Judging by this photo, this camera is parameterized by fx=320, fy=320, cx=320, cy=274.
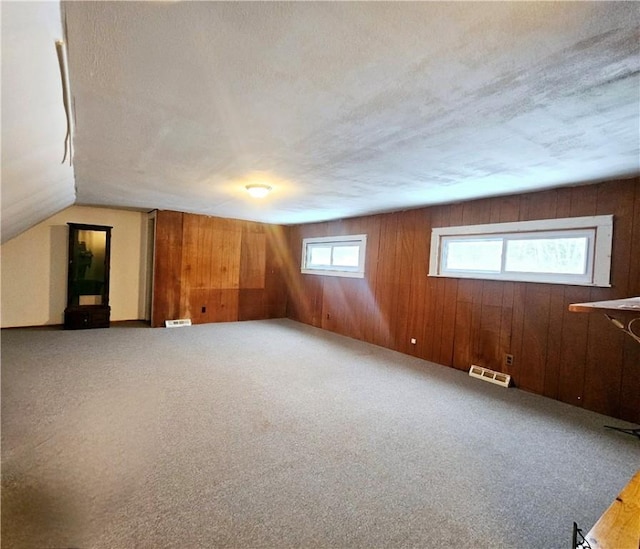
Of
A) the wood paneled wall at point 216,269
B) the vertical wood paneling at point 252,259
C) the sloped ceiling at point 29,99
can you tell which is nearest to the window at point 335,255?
the wood paneled wall at point 216,269

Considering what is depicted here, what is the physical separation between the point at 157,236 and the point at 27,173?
3.58 metres

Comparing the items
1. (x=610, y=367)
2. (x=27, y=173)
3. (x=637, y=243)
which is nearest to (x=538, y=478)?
(x=610, y=367)

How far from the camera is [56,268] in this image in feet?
18.2

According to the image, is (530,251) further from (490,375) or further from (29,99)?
(29,99)

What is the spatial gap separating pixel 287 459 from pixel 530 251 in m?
3.31

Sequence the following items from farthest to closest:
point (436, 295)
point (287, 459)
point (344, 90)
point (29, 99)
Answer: point (436, 295) < point (287, 459) < point (344, 90) < point (29, 99)

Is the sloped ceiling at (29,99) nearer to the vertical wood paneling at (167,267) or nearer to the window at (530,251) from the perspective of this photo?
the vertical wood paneling at (167,267)

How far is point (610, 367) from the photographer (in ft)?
9.65

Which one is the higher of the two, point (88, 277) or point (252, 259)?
point (252, 259)

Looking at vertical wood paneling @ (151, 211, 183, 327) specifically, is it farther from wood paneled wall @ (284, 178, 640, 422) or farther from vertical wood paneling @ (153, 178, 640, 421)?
wood paneled wall @ (284, 178, 640, 422)

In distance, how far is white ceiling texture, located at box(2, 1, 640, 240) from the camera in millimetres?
1164

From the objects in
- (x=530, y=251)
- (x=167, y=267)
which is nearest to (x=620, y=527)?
(x=530, y=251)

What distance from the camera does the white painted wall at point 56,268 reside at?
5242 mm

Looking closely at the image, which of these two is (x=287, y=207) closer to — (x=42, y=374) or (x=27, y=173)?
(x=27, y=173)
